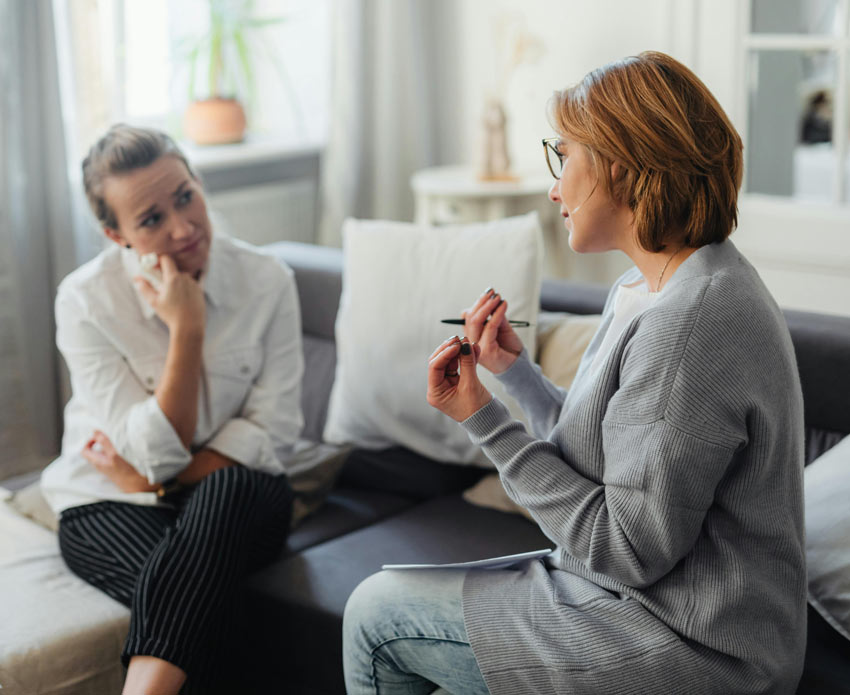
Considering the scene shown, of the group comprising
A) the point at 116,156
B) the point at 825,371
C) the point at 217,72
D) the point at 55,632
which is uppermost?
the point at 217,72

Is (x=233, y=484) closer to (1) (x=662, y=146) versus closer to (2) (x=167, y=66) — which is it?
(1) (x=662, y=146)

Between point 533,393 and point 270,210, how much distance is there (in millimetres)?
2140

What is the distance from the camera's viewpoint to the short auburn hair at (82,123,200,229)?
5.68 feet

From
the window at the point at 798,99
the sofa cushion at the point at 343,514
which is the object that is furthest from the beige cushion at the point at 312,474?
the window at the point at 798,99

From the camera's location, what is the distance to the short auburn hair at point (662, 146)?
113 centimetres

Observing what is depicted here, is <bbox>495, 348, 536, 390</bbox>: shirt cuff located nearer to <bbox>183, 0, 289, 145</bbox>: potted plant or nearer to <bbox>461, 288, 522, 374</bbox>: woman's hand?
<bbox>461, 288, 522, 374</bbox>: woman's hand

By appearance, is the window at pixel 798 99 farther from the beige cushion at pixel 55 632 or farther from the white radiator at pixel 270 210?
the beige cushion at pixel 55 632

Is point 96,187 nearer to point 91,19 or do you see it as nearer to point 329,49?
point 91,19

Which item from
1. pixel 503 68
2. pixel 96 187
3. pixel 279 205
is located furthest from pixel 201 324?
pixel 503 68

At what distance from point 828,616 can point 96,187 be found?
1.31m

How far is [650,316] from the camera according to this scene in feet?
3.68

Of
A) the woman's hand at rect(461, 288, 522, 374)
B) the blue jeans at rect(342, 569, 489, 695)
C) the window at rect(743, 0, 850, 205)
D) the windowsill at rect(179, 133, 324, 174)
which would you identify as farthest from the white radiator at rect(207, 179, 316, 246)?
the blue jeans at rect(342, 569, 489, 695)

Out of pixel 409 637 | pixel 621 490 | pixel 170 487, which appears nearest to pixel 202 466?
pixel 170 487

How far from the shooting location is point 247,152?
3244mm
